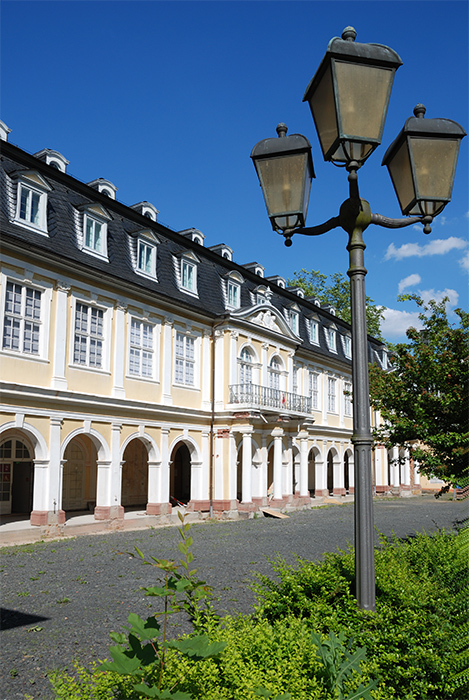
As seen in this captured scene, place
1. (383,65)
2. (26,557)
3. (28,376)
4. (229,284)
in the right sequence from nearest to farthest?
1. (383,65)
2. (26,557)
3. (28,376)
4. (229,284)

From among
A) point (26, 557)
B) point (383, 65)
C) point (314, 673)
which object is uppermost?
point (383, 65)

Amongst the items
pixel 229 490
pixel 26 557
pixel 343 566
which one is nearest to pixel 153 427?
pixel 229 490

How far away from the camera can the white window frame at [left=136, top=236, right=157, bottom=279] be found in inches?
881

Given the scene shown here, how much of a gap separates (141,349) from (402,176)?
707 inches

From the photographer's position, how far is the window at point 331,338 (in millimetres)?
38553

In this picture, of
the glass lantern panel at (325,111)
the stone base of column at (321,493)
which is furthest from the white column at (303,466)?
the glass lantern panel at (325,111)

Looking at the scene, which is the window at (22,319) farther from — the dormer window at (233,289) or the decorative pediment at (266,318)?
the dormer window at (233,289)

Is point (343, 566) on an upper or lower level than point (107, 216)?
lower

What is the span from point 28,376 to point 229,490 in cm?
1088

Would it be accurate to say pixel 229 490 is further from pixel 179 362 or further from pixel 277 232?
pixel 277 232

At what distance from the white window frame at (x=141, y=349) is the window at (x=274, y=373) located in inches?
315

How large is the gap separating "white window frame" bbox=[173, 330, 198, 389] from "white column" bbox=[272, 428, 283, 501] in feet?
15.6

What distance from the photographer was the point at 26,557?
530 inches

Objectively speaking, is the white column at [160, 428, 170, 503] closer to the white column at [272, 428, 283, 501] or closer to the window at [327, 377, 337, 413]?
the white column at [272, 428, 283, 501]
